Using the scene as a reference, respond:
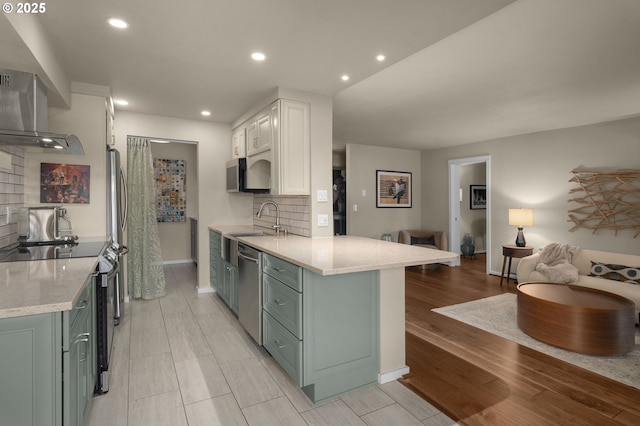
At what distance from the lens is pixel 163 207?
6.55 meters

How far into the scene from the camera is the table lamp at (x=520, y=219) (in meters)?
5.16

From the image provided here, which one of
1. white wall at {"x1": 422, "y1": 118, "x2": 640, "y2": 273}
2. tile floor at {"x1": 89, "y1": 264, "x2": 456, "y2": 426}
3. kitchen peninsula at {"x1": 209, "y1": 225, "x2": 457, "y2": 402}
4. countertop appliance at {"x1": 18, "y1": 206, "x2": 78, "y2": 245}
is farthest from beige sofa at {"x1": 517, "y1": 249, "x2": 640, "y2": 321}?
countertop appliance at {"x1": 18, "y1": 206, "x2": 78, "y2": 245}

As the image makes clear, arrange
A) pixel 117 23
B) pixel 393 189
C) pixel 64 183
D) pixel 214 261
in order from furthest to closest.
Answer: pixel 393 189 < pixel 214 261 < pixel 64 183 < pixel 117 23

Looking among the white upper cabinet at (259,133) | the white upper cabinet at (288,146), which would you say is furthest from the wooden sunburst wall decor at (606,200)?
the white upper cabinet at (259,133)

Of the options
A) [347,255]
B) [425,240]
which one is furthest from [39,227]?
[425,240]

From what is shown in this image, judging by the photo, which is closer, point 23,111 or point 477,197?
point 23,111

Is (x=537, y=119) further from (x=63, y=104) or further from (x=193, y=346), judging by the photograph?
(x=63, y=104)

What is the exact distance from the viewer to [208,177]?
4.71 meters

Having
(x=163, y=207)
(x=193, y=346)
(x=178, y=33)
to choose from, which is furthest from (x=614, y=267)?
(x=163, y=207)

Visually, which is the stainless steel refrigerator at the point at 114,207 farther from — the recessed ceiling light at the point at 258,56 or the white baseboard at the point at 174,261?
the white baseboard at the point at 174,261

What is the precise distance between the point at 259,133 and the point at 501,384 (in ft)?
10.4

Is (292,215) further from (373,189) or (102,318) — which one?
(373,189)

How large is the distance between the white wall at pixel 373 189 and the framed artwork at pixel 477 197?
1733mm

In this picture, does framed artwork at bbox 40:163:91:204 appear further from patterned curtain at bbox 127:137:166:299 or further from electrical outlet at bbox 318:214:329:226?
electrical outlet at bbox 318:214:329:226
